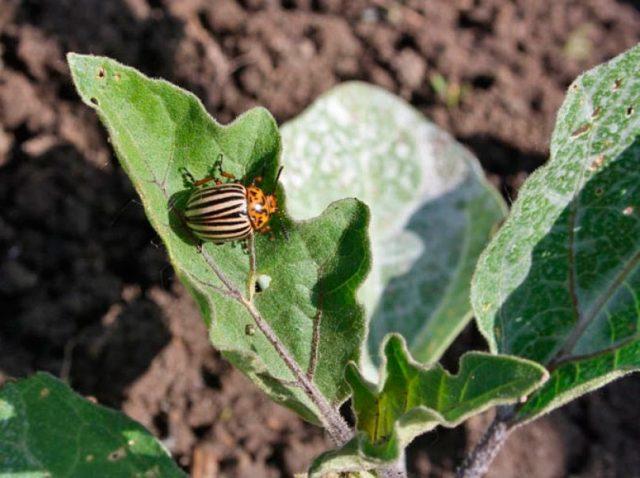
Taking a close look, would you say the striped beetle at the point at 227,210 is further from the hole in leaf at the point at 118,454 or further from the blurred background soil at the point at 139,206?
the blurred background soil at the point at 139,206

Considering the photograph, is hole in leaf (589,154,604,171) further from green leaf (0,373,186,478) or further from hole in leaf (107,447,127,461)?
hole in leaf (107,447,127,461)

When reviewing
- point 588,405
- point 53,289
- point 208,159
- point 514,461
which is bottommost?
point 53,289

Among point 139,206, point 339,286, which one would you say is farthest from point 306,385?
point 139,206

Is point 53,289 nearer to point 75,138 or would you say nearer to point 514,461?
point 75,138

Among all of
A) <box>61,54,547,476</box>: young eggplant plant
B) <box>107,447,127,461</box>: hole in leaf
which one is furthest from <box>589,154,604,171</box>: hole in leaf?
<box>107,447,127,461</box>: hole in leaf

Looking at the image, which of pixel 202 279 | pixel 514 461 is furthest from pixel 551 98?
pixel 202 279

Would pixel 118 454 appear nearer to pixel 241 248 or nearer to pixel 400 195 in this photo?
pixel 241 248

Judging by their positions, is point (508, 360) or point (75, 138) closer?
point (508, 360)
